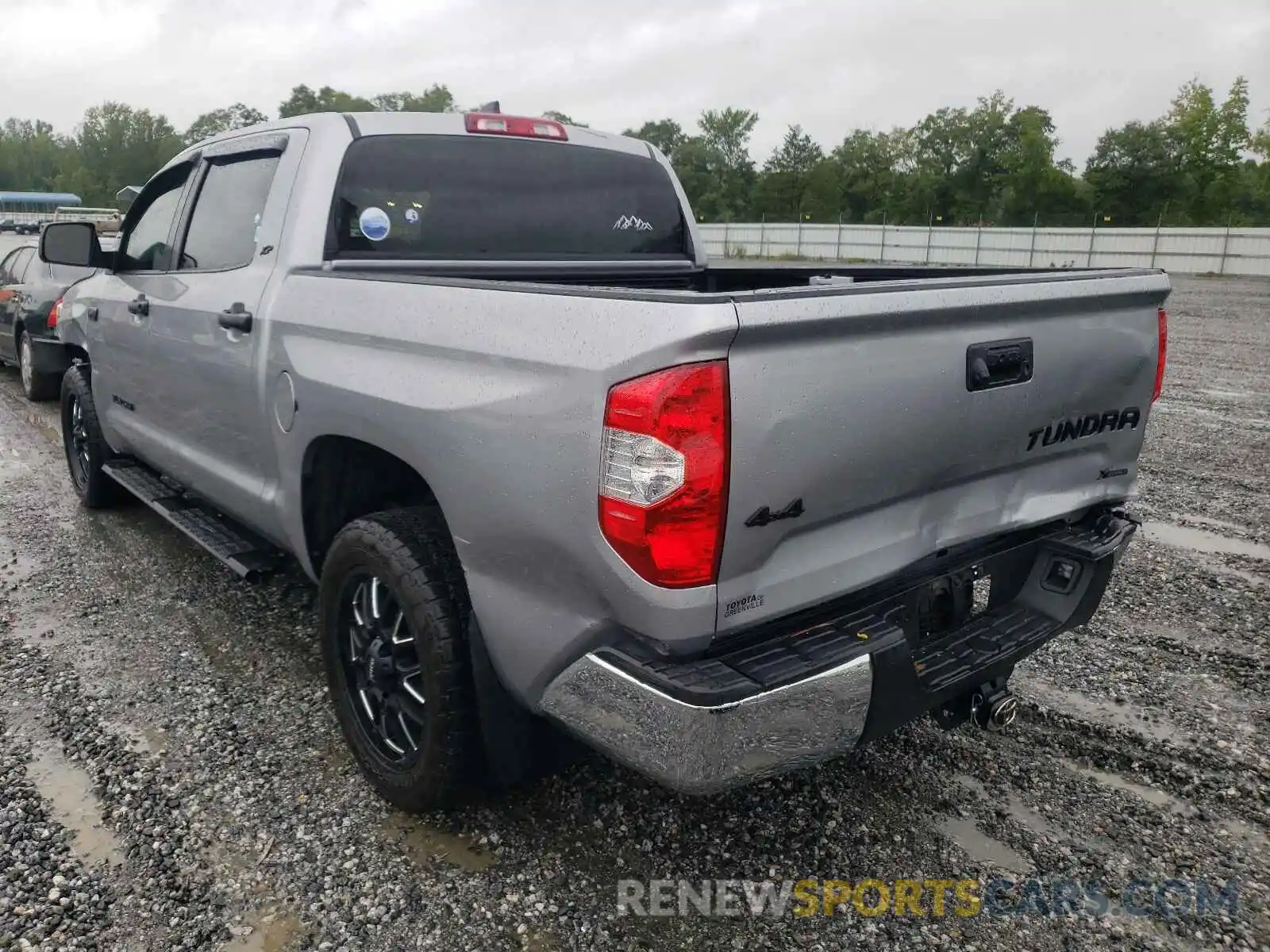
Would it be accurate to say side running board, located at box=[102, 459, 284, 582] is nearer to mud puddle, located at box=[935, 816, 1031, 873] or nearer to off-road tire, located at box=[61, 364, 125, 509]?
off-road tire, located at box=[61, 364, 125, 509]

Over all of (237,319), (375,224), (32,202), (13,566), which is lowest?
(13,566)

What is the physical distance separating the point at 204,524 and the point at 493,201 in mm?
1880

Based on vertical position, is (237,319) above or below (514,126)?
below

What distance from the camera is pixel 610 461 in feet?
6.66

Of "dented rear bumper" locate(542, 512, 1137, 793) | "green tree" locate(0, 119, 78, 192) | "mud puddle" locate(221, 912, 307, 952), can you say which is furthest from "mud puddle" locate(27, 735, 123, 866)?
"green tree" locate(0, 119, 78, 192)

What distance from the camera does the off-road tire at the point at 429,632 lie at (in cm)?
256

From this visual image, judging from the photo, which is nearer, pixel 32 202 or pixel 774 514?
pixel 774 514

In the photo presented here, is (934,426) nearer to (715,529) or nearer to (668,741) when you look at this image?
(715,529)

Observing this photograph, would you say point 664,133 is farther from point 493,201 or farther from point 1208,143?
point 493,201

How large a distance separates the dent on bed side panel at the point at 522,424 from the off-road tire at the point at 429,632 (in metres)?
0.17

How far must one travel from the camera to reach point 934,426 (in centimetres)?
233

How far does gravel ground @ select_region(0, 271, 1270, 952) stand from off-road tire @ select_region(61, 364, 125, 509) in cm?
139

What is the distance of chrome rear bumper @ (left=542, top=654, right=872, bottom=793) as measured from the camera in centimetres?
201

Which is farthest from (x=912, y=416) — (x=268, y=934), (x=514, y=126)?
(x=514, y=126)
